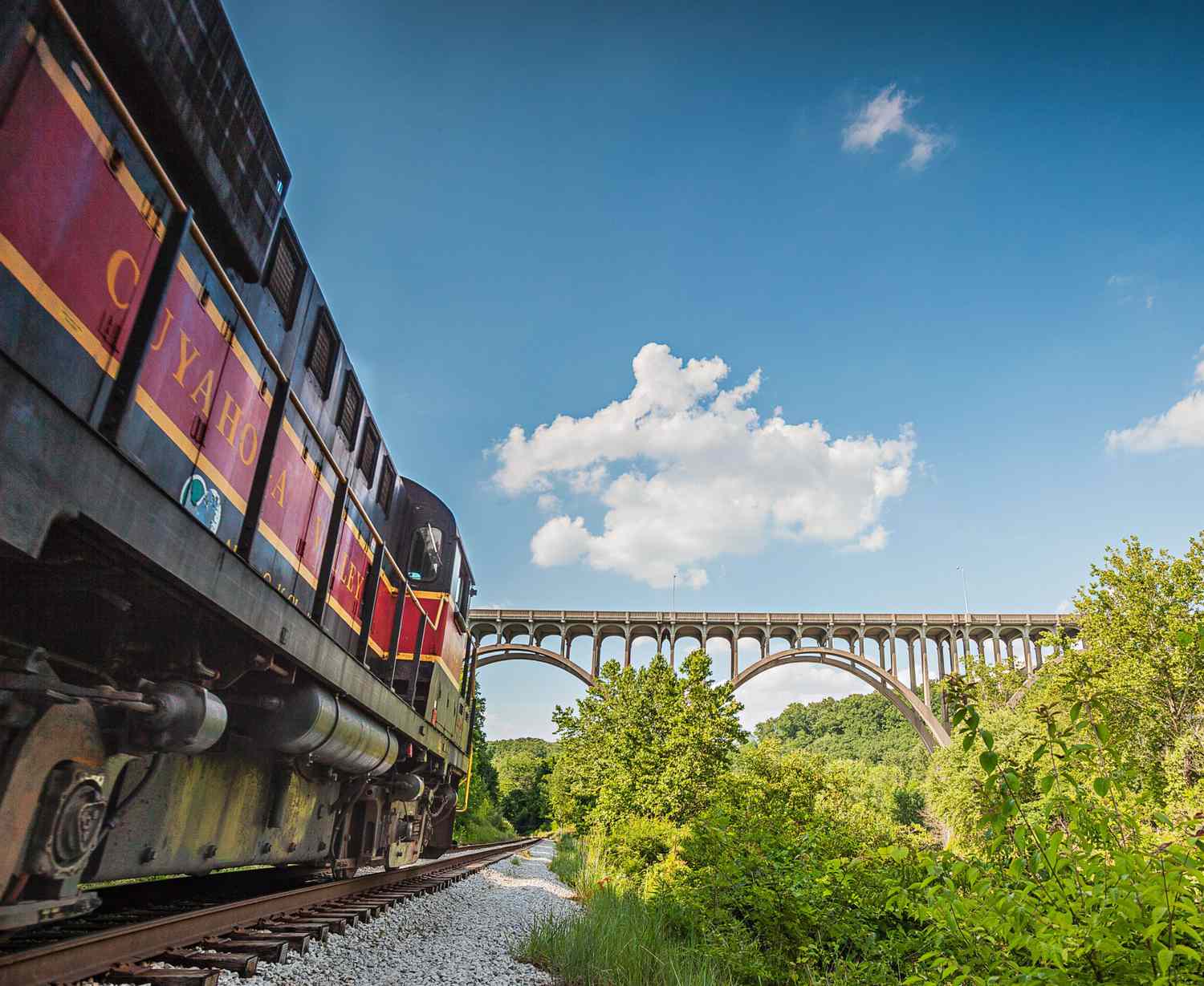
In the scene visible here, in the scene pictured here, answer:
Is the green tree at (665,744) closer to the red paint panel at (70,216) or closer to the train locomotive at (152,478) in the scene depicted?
the train locomotive at (152,478)

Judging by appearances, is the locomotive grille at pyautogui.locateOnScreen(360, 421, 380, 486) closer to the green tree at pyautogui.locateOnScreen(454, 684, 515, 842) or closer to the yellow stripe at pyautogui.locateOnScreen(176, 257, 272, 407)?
the yellow stripe at pyautogui.locateOnScreen(176, 257, 272, 407)

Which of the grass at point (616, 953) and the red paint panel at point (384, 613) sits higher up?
the red paint panel at point (384, 613)

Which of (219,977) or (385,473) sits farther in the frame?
(385,473)

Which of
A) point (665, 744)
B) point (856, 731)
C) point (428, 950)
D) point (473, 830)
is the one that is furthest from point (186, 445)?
point (856, 731)

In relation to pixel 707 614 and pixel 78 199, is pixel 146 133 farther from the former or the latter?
pixel 707 614

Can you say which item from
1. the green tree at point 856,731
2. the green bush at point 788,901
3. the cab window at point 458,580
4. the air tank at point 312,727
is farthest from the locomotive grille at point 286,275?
the green tree at point 856,731

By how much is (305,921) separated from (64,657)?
351 cm

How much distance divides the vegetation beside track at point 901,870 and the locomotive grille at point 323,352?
5197 mm

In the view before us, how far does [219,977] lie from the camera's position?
4031 millimetres

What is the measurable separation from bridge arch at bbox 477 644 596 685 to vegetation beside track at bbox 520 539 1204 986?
77.3 ft

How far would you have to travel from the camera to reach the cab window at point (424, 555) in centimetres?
996

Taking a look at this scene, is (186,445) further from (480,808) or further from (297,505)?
(480,808)

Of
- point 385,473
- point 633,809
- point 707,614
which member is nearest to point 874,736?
point 707,614

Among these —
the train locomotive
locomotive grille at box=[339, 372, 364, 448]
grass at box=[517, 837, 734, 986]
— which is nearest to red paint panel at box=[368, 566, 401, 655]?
the train locomotive
